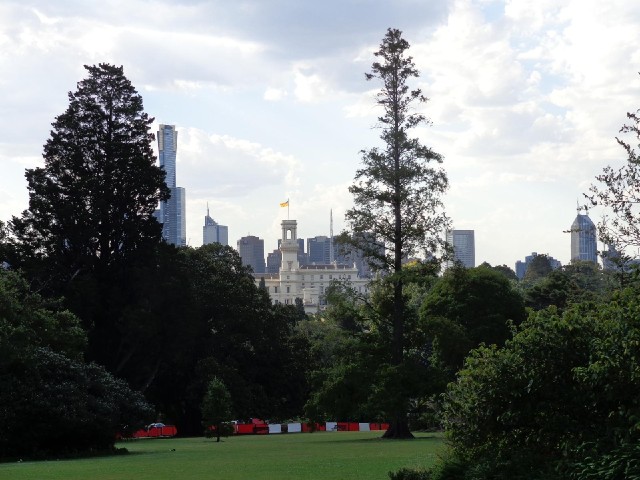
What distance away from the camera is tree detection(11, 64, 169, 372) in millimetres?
51406

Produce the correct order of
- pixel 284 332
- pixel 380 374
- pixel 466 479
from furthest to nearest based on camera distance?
pixel 284 332
pixel 380 374
pixel 466 479

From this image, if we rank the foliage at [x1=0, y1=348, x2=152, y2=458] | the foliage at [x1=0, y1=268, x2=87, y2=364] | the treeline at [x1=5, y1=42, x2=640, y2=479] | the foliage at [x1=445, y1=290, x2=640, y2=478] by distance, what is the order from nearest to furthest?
the foliage at [x1=445, y1=290, x2=640, y2=478]
the treeline at [x1=5, y1=42, x2=640, y2=479]
the foliage at [x1=0, y1=268, x2=87, y2=364]
the foliage at [x1=0, y1=348, x2=152, y2=458]

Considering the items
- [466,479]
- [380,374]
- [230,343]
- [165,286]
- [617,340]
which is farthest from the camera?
[230,343]

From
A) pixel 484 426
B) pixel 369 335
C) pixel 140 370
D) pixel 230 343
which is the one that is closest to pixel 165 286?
pixel 140 370

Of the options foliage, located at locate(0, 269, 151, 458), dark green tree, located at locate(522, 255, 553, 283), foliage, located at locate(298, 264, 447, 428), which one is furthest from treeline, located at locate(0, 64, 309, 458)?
dark green tree, located at locate(522, 255, 553, 283)

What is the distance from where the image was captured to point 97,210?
51875 millimetres

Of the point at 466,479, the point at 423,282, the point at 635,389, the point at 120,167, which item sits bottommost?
the point at 466,479

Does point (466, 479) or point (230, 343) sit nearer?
point (466, 479)

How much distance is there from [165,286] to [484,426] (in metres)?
36.6

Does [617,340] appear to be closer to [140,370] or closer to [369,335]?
[369,335]

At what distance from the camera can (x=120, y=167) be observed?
2085 inches

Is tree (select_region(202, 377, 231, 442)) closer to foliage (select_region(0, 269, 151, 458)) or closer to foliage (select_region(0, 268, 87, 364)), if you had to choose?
foliage (select_region(0, 268, 87, 364))

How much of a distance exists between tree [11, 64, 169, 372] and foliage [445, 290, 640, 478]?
Answer: 115 feet

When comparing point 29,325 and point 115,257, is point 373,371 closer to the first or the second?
point 29,325
